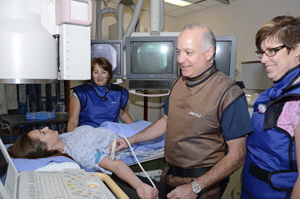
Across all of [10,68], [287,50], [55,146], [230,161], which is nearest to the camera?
[10,68]

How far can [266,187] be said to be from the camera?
3.44 feet

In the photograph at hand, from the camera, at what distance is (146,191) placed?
3.50 feet

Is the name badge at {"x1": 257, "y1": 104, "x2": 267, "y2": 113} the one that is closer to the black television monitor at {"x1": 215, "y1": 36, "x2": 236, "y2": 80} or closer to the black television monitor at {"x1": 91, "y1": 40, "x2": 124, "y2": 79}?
the black television monitor at {"x1": 215, "y1": 36, "x2": 236, "y2": 80}

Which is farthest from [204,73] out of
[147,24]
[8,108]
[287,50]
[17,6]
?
[147,24]

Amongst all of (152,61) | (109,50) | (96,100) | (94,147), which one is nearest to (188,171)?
(94,147)

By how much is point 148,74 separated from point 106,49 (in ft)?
1.67

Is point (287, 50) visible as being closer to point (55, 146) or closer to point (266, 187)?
point (266, 187)

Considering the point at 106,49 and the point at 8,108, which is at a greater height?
the point at 106,49

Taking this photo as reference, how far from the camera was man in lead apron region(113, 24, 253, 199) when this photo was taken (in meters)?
1.10

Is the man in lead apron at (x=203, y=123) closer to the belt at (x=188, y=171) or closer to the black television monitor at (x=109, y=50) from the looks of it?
the belt at (x=188, y=171)

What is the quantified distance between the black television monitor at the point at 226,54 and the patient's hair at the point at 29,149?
168cm

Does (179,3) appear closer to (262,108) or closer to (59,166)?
(262,108)

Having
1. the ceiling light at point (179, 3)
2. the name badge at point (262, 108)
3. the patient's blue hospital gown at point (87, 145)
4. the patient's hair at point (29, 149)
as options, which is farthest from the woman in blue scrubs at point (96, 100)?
the ceiling light at point (179, 3)

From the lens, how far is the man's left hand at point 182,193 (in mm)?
1020
